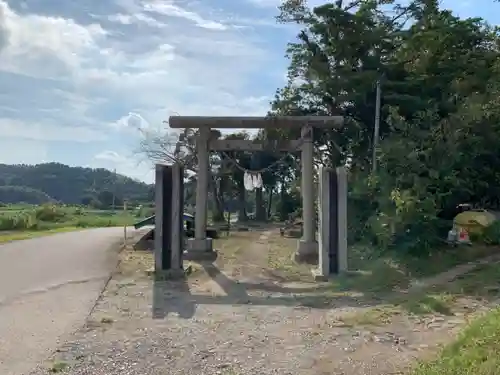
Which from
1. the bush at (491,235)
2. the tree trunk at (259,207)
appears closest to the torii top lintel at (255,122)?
the bush at (491,235)

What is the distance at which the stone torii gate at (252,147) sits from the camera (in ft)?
36.5

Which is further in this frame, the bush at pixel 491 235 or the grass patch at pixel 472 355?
the bush at pixel 491 235

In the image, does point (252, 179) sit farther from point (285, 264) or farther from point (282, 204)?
point (282, 204)

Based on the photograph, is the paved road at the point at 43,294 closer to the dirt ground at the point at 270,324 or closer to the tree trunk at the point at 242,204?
the dirt ground at the point at 270,324

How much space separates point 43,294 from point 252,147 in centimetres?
554

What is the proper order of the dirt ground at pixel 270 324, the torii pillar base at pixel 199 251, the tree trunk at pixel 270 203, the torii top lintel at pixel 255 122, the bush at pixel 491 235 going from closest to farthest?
the dirt ground at pixel 270 324 → the bush at pixel 491 235 → the torii top lintel at pixel 255 122 → the torii pillar base at pixel 199 251 → the tree trunk at pixel 270 203

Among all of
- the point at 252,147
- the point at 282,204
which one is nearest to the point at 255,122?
the point at 252,147

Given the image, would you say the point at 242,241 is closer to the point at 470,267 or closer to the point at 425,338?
the point at 470,267

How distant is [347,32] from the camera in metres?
14.4

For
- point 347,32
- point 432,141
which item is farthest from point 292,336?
point 347,32

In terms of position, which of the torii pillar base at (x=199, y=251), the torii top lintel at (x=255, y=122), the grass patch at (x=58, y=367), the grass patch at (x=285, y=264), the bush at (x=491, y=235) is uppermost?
the torii top lintel at (x=255, y=122)

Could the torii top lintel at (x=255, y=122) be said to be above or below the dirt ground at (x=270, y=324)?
above

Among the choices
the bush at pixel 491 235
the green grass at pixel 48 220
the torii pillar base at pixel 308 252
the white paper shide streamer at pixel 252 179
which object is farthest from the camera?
the green grass at pixel 48 220

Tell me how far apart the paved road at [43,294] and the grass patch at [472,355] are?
10.6 feet
